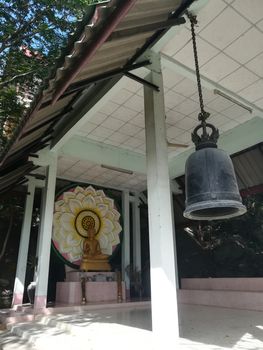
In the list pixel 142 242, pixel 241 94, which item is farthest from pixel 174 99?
pixel 142 242

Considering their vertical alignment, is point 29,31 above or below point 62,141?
above

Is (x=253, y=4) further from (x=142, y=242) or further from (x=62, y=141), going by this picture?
(x=142, y=242)

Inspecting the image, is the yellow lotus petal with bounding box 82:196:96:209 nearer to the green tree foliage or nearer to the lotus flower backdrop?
the lotus flower backdrop

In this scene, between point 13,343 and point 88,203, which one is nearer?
point 13,343

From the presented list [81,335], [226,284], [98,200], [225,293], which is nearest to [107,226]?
[98,200]

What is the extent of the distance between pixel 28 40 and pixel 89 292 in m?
5.88

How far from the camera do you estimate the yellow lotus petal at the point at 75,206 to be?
820 centimetres

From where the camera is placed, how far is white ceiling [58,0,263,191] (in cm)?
339

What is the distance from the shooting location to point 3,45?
4.80m

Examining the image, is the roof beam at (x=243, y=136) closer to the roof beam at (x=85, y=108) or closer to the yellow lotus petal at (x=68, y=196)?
the roof beam at (x=85, y=108)

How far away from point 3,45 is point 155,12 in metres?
3.33

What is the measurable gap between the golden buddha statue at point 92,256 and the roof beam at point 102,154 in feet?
7.87

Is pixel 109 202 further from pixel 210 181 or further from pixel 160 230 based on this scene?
pixel 210 181

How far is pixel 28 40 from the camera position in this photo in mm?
5324
